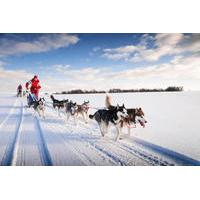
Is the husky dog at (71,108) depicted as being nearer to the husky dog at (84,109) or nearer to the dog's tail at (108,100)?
the husky dog at (84,109)

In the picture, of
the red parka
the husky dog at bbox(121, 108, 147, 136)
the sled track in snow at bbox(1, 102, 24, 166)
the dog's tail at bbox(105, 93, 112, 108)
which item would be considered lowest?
the sled track in snow at bbox(1, 102, 24, 166)

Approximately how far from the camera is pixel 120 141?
261 inches

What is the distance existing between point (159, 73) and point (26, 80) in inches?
123

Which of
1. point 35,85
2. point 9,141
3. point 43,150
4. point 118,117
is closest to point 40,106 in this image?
point 35,85

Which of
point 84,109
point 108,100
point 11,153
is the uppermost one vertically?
point 108,100

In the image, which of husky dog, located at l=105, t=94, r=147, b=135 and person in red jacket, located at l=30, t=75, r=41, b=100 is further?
person in red jacket, located at l=30, t=75, r=41, b=100

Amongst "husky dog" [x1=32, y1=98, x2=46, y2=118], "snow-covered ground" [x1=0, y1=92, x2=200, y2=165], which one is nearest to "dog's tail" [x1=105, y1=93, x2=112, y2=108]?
"snow-covered ground" [x1=0, y1=92, x2=200, y2=165]

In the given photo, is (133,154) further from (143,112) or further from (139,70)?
(139,70)

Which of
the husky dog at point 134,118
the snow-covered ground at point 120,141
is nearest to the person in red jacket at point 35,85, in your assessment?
the snow-covered ground at point 120,141

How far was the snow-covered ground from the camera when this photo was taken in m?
5.70

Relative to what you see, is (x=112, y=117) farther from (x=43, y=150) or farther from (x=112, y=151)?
(x=43, y=150)

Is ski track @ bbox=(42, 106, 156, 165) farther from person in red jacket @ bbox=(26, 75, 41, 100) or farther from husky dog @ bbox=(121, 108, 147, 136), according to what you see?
person in red jacket @ bbox=(26, 75, 41, 100)

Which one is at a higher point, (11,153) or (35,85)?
(35,85)

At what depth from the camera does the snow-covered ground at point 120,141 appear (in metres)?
5.70
